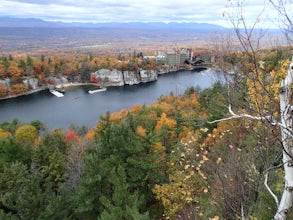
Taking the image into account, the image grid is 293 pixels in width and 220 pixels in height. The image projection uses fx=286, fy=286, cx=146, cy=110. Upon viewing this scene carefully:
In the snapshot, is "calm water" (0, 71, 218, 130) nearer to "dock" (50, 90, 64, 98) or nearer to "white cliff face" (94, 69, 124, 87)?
"dock" (50, 90, 64, 98)

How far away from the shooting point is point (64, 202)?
7.43m

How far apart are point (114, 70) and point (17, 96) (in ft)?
52.9

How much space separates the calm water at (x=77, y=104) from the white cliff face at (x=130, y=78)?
2786mm

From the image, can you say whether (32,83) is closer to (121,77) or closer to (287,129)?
(121,77)

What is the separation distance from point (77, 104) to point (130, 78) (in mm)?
15984

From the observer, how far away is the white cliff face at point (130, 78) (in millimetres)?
47625

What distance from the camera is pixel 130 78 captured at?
4806cm

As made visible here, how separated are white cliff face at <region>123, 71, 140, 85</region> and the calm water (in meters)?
2.79

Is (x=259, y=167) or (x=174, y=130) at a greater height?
(x=259, y=167)

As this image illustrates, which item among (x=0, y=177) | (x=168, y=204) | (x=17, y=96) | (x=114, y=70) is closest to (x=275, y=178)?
(x=168, y=204)

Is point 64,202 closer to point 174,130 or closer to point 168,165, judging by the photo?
point 168,165

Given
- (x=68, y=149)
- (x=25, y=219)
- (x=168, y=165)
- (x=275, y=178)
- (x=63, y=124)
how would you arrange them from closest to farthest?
(x=275, y=178) < (x=25, y=219) < (x=168, y=165) < (x=68, y=149) < (x=63, y=124)

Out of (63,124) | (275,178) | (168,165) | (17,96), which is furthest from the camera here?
(17,96)

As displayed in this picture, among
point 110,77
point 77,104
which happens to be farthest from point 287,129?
point 110,77
